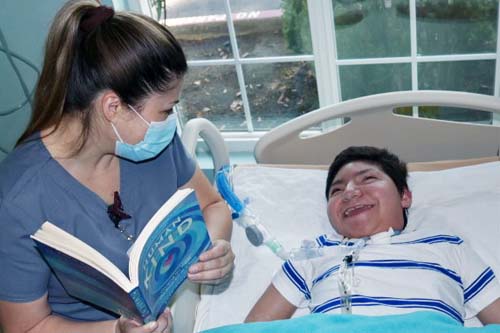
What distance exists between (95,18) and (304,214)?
1.01 meters

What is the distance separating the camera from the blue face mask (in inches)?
50.4

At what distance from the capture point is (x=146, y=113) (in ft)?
4.08

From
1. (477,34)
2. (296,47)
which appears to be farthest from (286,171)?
(477,34)

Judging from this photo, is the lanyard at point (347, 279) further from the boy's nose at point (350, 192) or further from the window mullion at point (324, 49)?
the window mullion at point (324, 49)

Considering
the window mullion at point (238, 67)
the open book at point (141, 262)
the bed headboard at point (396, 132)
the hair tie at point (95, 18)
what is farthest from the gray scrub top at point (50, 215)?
the window mullion at point (238, 67)

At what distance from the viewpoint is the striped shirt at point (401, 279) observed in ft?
4.64

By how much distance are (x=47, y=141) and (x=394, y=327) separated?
0.90m

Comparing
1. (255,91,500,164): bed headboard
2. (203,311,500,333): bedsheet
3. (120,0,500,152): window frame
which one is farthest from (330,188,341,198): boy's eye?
(120,0,500,152): window frame

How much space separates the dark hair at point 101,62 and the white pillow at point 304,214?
752mm

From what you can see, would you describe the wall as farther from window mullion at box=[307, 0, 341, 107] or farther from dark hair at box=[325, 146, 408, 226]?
dark hair at box=[325, 146, 408, 226]

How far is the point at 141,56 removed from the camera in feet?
3.81

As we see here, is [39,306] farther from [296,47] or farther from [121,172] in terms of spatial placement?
[296,47]

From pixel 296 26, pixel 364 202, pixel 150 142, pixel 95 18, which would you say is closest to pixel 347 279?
pixel 364 202

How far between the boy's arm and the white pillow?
93 millimetres
